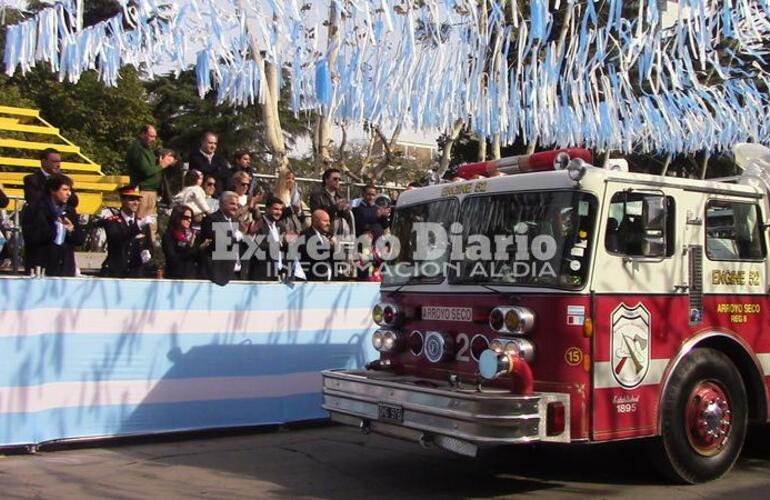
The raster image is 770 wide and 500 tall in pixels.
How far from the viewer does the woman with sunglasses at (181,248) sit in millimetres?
9367

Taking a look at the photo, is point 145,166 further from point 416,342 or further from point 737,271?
point 737,271

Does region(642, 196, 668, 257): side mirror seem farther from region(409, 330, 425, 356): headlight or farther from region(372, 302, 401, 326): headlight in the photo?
region(372, 302, 401, 326): headlight

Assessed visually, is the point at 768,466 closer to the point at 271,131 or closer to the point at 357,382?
the point at 357,382

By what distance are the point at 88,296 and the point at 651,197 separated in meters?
5.22

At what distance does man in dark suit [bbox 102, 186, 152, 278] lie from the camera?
930 cm

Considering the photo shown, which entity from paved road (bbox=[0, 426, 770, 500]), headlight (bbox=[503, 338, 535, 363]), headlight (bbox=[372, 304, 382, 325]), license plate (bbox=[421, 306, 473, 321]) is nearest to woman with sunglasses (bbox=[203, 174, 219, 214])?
paved road (bbox=[0, 426, 770, 500])

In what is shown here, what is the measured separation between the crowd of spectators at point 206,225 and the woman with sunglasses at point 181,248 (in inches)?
0.4

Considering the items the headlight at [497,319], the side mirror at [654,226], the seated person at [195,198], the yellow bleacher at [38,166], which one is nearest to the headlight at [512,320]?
the headlight at [497,319]

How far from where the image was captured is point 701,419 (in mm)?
6832

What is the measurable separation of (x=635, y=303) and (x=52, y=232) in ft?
18.6

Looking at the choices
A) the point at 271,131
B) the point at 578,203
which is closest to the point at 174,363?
the point at 578,203

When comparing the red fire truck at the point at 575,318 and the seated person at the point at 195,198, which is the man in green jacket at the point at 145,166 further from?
the red fire truck at the point at 575,318

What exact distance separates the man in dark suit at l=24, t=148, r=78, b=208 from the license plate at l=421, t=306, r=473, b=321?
419cm

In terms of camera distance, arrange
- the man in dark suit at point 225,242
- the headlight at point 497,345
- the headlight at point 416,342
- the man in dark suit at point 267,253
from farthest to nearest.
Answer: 1. the man in dark suit at point 267,253
2. the man in dark suit at point 225,242
3. the headlight at point 416,342
4. the headlight at point 497,345
